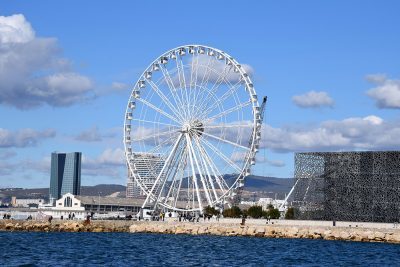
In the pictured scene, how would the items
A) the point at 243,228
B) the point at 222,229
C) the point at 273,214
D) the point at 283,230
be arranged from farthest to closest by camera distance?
the point at 273,214 < the point at 222,229 < the point at 243,228 < the point at 283,230

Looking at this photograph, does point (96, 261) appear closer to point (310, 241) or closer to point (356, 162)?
point (310, 241)

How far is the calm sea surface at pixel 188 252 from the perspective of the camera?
184 feet

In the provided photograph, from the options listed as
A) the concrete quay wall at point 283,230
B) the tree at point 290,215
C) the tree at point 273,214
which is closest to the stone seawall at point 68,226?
the concrete quay wall at point 283,230

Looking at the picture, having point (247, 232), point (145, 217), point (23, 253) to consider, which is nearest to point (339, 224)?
point (247, 232)

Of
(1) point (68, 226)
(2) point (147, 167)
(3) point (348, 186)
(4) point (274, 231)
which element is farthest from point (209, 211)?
(4) point (274, 231)

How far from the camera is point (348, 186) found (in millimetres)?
112250

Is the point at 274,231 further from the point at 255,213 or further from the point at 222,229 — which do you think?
the point at 255,213

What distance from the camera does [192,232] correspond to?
94.6 m

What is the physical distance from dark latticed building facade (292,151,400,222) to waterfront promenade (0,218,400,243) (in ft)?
39.0

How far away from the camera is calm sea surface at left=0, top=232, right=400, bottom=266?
56219 millimetres

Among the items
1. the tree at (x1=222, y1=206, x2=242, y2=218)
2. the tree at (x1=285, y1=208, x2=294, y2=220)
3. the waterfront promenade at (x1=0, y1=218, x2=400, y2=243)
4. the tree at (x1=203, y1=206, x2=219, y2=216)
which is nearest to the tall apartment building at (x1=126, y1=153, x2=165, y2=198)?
the waterfront promenade at (x1=0, y1=218, x2=400, y2=243)

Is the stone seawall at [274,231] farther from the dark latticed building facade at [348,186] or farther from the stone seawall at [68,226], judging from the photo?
the dark latticed building facade at [348,186]

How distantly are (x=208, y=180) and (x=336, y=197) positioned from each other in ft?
67.9

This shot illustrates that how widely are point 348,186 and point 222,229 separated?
2436 centimetres
